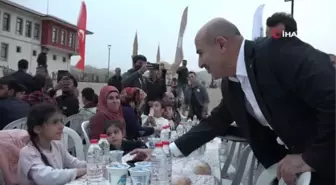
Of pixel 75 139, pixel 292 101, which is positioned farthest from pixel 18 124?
pixel 292 101

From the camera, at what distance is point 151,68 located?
6.37m

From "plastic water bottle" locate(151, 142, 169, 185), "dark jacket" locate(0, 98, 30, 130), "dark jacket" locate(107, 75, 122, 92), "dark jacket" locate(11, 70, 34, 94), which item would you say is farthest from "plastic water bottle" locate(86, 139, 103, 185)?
"dark jacket" locate(107, 75, 122, 92)

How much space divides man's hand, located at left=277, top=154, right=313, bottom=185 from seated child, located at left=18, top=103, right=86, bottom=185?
1.20 metres

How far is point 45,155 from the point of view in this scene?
2.25 meters

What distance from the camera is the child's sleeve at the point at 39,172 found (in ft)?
6.80

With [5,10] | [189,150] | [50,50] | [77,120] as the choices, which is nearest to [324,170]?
[189,150]

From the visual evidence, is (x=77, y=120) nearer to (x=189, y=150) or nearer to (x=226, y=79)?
(x=189, y=150)

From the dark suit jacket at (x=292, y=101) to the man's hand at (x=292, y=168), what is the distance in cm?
3

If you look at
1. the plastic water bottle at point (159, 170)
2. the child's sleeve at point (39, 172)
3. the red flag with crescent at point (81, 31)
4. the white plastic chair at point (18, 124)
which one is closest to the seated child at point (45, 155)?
the child's sleeve at point (39, 172)

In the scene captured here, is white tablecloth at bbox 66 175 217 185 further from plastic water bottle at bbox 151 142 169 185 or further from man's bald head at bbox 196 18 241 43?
man's bald head at bbox 196 18 241 43

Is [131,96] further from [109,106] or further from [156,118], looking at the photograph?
[109,106]

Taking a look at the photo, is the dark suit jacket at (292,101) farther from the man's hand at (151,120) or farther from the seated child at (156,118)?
the man's hand at (151,120)

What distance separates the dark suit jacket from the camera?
4.30 feet

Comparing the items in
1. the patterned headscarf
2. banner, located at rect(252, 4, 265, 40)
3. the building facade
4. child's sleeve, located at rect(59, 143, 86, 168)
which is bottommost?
child's sleeve, located at rect(59, 143, 86, 168)
